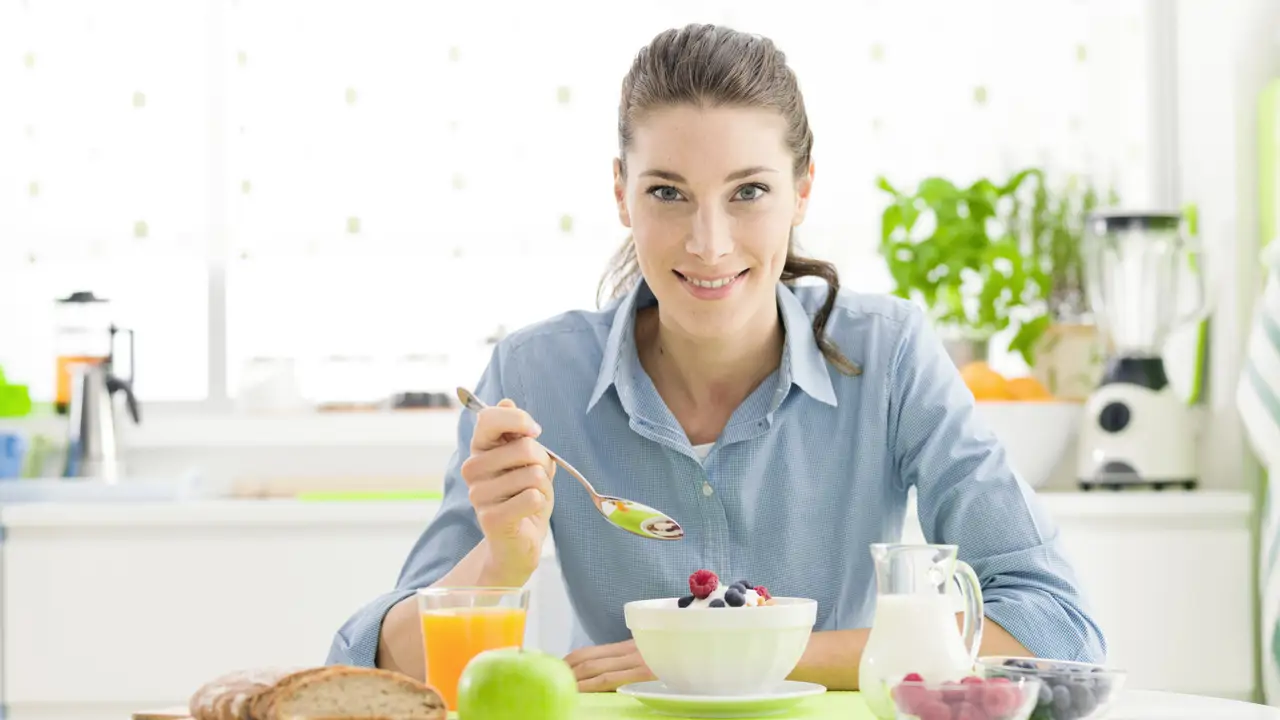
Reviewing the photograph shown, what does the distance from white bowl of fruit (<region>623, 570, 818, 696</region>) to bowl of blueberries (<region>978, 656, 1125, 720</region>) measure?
0.64ft

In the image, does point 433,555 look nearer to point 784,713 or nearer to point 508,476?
point 508,476

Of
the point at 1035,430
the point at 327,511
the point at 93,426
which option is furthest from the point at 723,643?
the point at 93,426

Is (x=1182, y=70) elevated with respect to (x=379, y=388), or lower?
elevated

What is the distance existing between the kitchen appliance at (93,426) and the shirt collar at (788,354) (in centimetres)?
174

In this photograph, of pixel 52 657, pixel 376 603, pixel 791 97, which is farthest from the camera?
pixel 52 657

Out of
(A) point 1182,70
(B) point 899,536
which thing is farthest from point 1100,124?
(B) point 899,536

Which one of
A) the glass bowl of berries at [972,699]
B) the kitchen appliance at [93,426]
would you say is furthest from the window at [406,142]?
the glass bowl of berries at [972,699]

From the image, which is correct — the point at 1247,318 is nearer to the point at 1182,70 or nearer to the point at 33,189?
the point at 1182,70

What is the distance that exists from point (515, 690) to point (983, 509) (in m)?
0.80

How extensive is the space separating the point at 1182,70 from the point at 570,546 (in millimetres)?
2231

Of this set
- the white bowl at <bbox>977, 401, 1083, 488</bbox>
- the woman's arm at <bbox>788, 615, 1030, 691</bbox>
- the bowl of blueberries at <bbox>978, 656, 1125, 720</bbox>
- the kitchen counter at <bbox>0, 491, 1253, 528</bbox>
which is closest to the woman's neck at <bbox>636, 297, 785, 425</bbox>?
the woman's arm at <bbox>788, 615, 1030, 691</bbox>

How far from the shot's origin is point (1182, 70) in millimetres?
3391

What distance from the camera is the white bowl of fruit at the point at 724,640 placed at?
1.25 meters

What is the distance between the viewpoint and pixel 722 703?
1234 millimetres
